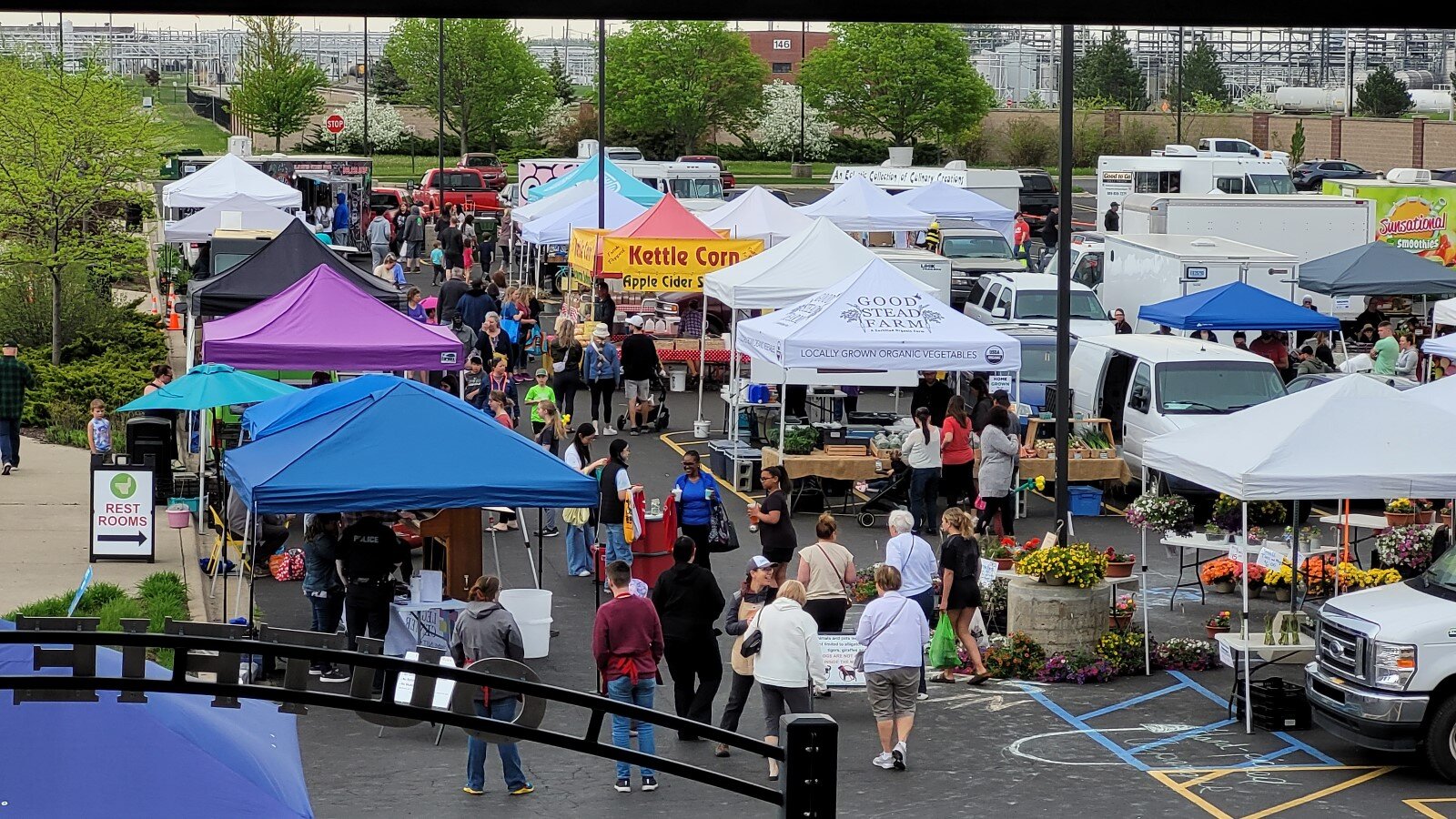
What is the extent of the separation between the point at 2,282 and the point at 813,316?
18.7 metres

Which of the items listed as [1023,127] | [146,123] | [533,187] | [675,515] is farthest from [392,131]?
[675,515]

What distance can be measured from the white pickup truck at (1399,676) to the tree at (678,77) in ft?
232

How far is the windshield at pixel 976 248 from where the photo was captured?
3822 cm

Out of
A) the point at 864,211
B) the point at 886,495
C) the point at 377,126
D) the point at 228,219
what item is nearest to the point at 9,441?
the point at 886,495

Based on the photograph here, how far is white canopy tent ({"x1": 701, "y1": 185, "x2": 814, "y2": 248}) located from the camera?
109 ft

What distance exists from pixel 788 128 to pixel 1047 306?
2590 inches

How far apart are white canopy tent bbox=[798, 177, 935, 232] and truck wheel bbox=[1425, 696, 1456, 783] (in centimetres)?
2487

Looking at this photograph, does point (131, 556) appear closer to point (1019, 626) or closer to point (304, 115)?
point (1019, 626)

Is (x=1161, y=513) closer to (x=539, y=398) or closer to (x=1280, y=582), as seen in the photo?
(x=1280, y=582)

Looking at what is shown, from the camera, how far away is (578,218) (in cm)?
3519

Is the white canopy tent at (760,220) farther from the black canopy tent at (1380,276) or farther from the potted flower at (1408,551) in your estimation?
the potted flower at (1408,551)

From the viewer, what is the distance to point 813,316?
2067 centimetres

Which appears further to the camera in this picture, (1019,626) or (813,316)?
(813,316)

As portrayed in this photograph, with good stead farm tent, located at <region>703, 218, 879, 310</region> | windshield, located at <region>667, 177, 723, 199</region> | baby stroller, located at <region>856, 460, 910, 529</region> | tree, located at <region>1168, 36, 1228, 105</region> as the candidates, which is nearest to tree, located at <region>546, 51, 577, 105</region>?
tree, located at <region>1168, 36, 1228, 105</region>
